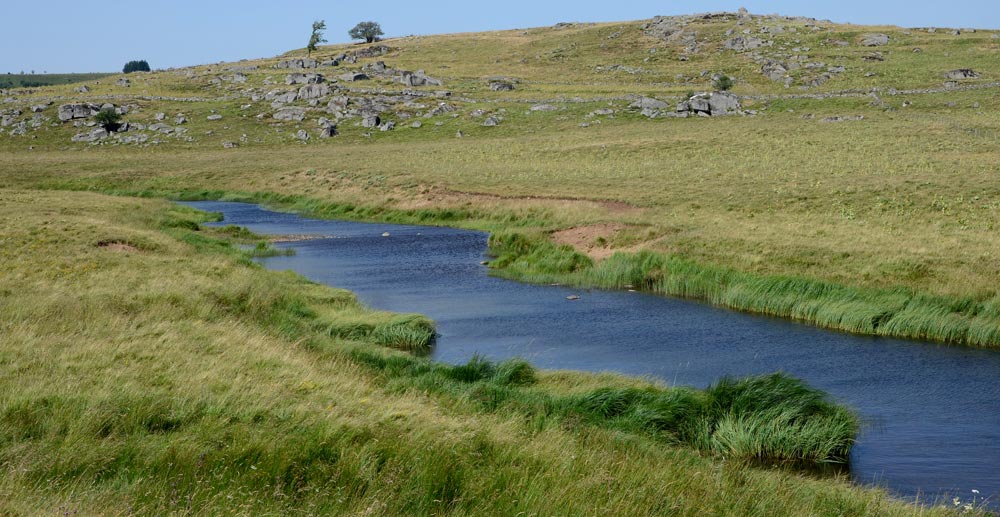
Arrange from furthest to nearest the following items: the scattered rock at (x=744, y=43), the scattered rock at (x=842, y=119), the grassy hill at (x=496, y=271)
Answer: the scattered rock at (x=744, y=43)
the scattered rock at (x=842, y=119)
the grassy hill at (x=496, y=271)

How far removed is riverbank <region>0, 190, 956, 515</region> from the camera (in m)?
8.99

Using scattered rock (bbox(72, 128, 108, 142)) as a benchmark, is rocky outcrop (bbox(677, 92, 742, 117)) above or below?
above

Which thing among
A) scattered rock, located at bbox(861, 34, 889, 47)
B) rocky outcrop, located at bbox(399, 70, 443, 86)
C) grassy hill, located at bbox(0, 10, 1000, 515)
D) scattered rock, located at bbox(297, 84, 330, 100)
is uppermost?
scattered rock, located at bbox(861, 34, 889, 47)

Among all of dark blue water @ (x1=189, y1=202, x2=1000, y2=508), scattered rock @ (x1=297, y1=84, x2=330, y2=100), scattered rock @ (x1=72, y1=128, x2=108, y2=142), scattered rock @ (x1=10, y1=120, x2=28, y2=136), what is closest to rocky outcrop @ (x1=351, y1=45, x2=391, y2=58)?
scattered rock @ (x1=297, y1=84, x2=330, y2=100)

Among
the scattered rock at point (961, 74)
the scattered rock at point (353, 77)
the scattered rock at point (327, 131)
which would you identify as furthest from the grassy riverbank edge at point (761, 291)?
the scattered rock at point (353, 77)

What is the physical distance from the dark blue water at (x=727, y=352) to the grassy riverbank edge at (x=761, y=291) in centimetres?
76

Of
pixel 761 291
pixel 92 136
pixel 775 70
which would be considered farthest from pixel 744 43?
pixel 761 291

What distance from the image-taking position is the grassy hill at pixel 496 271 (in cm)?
970

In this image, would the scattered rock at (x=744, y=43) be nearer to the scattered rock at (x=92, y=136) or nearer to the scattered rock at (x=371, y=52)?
the scattered rock at (x=371, y=52)

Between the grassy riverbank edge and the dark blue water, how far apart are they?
76 centimetres

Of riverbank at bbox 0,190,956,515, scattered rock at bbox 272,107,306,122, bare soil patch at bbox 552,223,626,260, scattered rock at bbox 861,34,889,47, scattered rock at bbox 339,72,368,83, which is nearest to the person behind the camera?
riverbank at bbox 0,190,956,515

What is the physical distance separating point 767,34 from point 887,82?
48822mm

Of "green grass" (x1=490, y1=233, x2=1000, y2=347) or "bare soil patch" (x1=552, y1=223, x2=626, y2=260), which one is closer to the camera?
"green grass" (x1=490, y1=233, x2=1000, y2=347)

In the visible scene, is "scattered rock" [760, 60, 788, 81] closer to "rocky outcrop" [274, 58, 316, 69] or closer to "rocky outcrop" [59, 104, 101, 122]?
"rocky outcrop" [274, 58, 316, 69]
